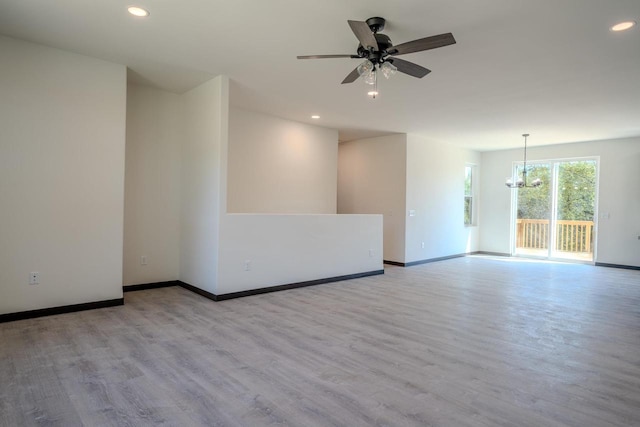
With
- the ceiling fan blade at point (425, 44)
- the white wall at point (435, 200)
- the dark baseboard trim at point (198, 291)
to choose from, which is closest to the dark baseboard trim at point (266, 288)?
the dark baseboard trim at point (198, 291)

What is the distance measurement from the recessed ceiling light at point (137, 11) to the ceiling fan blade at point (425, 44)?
2.02m

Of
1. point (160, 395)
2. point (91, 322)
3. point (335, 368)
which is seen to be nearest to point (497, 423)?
point (335, 368)

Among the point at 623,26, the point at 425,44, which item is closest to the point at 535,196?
the point at 623,26

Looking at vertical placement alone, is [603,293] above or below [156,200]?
Result: below

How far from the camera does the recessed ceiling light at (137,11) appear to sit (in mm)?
2953

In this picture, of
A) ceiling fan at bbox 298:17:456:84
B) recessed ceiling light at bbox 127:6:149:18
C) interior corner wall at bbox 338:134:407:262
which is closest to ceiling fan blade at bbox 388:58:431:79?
ceiling fan at bbox 298:17:456:84

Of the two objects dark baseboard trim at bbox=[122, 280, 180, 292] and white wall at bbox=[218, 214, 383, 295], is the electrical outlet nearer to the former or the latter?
dark baseboard trim at bbox=[122, 280, 180, 292]

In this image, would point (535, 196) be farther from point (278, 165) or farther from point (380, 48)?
point (380, 48)

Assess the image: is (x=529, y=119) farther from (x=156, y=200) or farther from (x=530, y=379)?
(x=156, y=200)

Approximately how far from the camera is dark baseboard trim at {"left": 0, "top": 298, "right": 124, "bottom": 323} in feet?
Answer: 11.8

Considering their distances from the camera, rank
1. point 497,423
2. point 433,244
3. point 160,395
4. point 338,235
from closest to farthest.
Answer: point 497,423
point 160,395
point 338,235
point 433,244

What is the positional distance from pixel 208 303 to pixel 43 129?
2.53 m

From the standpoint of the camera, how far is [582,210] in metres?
8.27

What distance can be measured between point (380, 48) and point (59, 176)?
345cm
